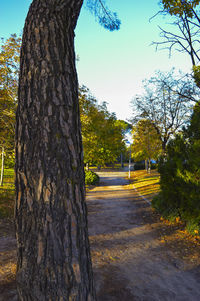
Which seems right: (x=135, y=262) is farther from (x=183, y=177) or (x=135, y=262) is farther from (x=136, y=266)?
(x=183, y=177)

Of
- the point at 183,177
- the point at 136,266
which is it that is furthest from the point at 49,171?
the point at 183,177

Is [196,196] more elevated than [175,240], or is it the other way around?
[196,196]

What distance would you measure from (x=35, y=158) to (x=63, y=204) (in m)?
0.63

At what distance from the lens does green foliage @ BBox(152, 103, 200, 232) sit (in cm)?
648

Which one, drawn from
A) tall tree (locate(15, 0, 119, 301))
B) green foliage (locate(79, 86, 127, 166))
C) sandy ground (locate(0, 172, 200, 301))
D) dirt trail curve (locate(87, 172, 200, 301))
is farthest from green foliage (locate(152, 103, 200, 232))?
green foliage (locate(79, 86, 127, 166))

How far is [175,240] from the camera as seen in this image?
6309 mm

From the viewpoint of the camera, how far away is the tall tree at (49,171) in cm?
234

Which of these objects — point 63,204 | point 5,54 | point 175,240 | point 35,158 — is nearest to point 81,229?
point 63,204

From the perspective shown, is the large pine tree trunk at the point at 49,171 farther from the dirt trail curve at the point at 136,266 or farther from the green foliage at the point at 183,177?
the green foliage at the point at 183,177

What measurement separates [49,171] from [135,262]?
386 cm

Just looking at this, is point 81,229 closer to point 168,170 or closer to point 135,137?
point 168,170

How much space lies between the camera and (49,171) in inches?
91.9

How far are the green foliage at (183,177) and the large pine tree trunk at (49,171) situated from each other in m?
5.12

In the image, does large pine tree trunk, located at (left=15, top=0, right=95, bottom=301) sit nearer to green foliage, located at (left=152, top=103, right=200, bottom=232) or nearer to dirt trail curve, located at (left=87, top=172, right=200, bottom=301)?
dirt trail curve, located at (left=87, top=172, right=200, bottom=301)
